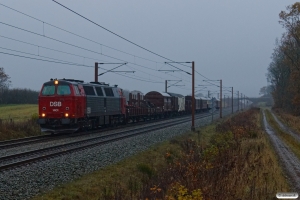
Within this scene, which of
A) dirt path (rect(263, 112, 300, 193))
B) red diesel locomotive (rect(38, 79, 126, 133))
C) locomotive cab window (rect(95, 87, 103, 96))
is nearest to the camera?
dirt path (rect(263, 112, 300, 193))

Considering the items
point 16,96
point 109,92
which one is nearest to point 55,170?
point 109,92

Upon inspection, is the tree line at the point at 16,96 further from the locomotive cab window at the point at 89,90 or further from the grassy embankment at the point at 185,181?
the grassy embankment at the point at 185,181

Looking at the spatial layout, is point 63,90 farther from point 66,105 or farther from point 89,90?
point 89,90

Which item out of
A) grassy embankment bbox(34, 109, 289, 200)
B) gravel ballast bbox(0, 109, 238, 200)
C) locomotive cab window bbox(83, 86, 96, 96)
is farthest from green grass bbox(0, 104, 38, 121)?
grassy embankment bbox(34, 109, 289, 200)

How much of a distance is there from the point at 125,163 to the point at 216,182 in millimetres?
7338

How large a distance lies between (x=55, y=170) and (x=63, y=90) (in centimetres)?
1383

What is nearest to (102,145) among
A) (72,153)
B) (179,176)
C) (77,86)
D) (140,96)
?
(72,153)

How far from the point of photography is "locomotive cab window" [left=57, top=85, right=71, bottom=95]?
2644 cm

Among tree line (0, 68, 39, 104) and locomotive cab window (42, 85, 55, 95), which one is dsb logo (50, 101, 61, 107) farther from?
tree line (0, 68, 39, 104)

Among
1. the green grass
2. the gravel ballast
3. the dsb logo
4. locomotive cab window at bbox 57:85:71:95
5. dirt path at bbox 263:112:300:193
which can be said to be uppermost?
locomotive cab window at bbox 57:85:71:95

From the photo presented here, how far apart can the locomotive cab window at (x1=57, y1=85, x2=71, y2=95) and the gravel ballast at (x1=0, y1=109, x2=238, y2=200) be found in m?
7.65

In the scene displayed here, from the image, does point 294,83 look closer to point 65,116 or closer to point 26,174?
point 65,116

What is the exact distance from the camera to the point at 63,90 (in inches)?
1048

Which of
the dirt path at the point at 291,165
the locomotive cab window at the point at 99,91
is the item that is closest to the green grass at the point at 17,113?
the locomotive cab window at the point at 99,91
